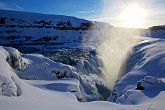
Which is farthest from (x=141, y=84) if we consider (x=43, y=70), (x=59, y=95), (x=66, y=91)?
(x=43, y=70)

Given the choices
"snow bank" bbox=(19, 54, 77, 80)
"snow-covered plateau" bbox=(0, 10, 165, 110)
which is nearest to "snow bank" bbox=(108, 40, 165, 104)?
"snow-covered plateau" bbox=(0, 10, 165, 110)

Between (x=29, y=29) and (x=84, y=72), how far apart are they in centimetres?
5206

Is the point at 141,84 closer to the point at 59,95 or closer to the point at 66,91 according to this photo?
the point at 66,91

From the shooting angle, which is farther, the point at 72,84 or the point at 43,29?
→ the point at 43,29

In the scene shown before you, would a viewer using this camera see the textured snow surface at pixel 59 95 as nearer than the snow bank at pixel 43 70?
Yes

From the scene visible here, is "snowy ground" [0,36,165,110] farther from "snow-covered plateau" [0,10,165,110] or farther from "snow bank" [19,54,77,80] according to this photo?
"snow bank" [19,54,77,80]

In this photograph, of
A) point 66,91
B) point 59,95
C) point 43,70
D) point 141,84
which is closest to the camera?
point 59,95

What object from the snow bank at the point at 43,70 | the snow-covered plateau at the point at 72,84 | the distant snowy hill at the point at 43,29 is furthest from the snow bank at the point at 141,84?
the distant snowy hill at the point at 43,29

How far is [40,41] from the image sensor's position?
7138 centimetres

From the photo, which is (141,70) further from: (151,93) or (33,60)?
(33,60)

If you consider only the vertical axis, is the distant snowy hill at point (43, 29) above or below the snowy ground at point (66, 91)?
above

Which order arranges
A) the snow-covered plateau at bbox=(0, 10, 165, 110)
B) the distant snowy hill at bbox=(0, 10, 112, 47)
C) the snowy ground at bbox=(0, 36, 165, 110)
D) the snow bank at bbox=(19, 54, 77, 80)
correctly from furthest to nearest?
the distant snowy hill at bbox=(0, 10, 112, 47)
the snow bank at bbox=(19, 54, 77, 80)
the snow-covered plateau at bbox=(0, 10, 165, 110)
the snowy ground at bbox=(0, 36, 165, 110)

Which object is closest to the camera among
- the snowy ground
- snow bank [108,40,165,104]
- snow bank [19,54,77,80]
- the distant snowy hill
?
the snowy ground

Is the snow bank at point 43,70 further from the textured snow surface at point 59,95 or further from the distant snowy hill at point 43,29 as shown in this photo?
the distant snowy hill at point 43,29
